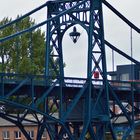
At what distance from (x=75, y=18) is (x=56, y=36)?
2.38 m

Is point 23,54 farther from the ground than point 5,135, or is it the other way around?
point 23,54

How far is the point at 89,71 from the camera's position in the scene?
2286 inches

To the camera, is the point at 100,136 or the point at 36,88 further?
the point at 100,136

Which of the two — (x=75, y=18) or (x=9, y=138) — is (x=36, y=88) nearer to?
(x=75, y=18)

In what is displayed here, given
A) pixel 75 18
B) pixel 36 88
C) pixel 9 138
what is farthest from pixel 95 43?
pixel 9 138

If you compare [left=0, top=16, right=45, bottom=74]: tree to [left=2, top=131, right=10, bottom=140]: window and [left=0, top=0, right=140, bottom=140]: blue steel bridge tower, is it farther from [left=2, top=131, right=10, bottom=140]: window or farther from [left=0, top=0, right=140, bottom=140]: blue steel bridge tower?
[left=0, top=0, right=140, bottom=140]: blue steel bridge tower

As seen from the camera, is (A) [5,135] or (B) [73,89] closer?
(B) [73,89]

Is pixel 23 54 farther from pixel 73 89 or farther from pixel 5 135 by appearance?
pixel 73 89

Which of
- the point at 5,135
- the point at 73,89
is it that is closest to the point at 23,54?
the point at 5,135

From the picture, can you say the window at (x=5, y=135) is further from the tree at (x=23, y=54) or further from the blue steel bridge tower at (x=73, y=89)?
the blue steel bridge tower at (x=73, y=89)

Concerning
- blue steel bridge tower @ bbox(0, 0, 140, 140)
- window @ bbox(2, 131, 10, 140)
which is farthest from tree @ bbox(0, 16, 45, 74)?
blue steel bridge tower @ bbox(0, 0, 140, 140)

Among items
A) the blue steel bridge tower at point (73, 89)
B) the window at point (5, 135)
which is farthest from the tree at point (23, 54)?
the blue steel bridge tower at point (73, 89)

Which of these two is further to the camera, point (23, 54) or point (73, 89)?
point (23, 54)

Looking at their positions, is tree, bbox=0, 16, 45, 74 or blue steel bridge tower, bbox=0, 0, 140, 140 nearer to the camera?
blue steel bridge tower, bbox=0, 0, 140, 140
